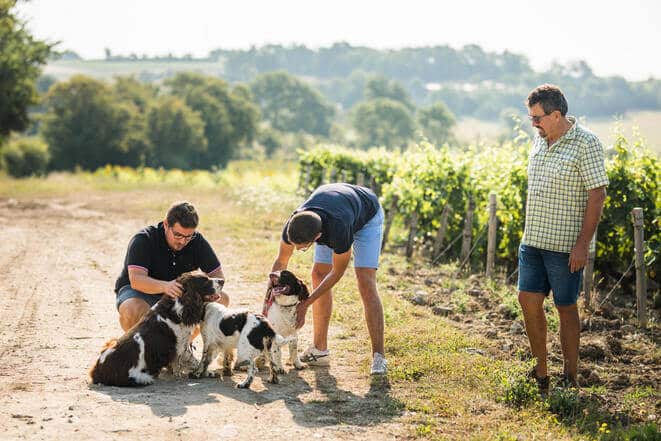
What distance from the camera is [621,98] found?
188m

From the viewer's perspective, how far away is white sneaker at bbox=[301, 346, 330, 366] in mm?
7617

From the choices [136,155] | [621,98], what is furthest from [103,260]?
[621,98]

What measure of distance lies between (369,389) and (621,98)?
646 ft

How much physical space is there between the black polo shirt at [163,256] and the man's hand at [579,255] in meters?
3.30

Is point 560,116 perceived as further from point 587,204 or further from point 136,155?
point 136,155

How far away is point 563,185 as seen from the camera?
6.68m

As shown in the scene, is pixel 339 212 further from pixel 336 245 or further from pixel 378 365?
pixel 378 365

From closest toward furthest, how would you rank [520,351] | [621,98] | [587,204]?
[587,204]
[520,351]
[621,98]

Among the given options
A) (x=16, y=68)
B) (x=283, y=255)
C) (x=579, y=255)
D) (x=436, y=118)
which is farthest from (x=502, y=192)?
(x=436, y=118)

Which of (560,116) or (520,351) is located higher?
(560,116)

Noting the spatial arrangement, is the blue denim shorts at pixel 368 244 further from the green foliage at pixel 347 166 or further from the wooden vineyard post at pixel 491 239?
the green foliage at pixel 347 166

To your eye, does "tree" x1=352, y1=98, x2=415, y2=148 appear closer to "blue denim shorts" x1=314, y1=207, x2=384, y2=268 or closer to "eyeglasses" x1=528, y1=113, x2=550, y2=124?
"blue denim shorts" x1=314, y1=207, x2=384, y2=268

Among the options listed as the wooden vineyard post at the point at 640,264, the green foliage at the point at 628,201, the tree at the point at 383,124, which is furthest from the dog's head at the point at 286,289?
the tree at the point at 383,124

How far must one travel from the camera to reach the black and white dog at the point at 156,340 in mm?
6551
